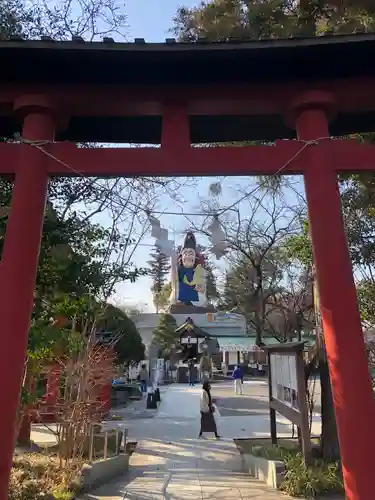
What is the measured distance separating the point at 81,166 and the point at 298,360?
5.36 metres

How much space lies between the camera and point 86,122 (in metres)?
5.32

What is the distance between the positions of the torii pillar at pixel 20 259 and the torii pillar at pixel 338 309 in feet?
8.33

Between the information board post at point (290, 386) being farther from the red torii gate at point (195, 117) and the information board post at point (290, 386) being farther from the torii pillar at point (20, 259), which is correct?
the torii pillar at point (20, 259)

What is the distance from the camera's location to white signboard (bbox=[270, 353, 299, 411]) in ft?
27.3

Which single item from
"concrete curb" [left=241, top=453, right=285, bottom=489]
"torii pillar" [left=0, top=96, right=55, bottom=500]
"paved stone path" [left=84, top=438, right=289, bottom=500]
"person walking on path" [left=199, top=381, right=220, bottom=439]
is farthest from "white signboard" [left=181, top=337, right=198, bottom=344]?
"torii pillar" [left=0, top=96, right=55, bottom=500]

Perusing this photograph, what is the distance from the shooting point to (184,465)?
32.0 ft

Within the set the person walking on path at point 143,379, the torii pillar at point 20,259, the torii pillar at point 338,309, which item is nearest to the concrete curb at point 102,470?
the torii pillar at point 20,259

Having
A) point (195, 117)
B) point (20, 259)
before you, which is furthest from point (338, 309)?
point (20, 259)

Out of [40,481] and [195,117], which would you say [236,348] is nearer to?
[40,481]

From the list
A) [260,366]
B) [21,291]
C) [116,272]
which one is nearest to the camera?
[21,291]

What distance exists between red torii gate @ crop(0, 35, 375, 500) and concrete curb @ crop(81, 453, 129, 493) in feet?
13.9

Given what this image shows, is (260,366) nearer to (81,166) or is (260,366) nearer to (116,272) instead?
(116,272)

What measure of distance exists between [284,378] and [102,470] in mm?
3788

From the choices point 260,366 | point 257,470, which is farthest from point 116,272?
point 260,366
